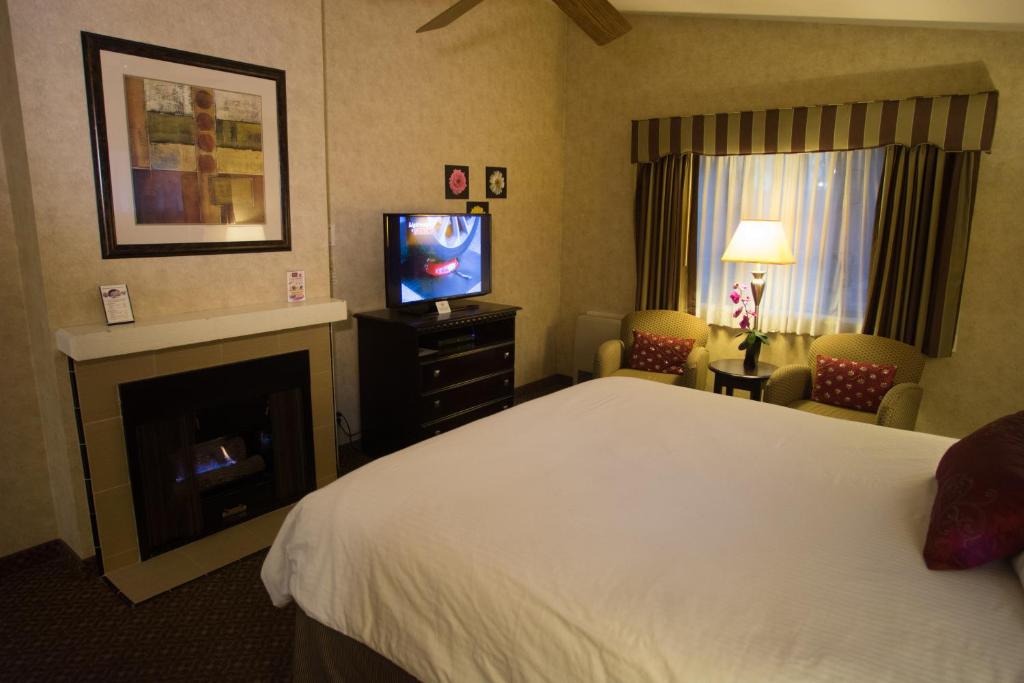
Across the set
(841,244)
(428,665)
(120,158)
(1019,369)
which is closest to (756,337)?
(841,244)

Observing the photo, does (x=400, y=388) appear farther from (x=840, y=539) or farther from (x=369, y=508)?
(x=840, y=539)

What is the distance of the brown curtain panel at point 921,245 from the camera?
355 cm

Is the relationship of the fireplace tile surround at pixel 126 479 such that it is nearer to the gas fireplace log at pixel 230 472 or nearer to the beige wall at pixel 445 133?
the gas fireplace log at pixel 230 472

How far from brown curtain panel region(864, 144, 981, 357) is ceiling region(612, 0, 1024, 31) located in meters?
0.65

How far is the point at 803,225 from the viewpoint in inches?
165

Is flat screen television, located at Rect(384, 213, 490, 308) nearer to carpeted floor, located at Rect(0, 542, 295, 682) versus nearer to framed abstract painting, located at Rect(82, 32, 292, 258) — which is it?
framed abstract painting, located at Rect(82, 32, 292, 258)

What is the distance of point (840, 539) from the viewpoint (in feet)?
5.32

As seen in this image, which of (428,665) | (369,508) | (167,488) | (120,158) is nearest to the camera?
(428,665)

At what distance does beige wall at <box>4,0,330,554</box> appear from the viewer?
92.4 inches

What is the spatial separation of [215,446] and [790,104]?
400 centimetres

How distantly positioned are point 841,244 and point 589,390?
2273 mm

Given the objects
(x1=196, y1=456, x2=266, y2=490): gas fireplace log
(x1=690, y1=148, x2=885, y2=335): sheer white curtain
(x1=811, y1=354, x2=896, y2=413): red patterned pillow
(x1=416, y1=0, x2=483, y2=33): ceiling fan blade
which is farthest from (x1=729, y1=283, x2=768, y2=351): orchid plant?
(x1=196, y1=456, x2=266, y2=490): gas fireplace log

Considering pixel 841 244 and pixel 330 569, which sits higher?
pixel 841 244

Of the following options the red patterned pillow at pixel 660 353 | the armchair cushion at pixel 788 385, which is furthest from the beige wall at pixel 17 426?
the armchair cushion at pixel 788 385
